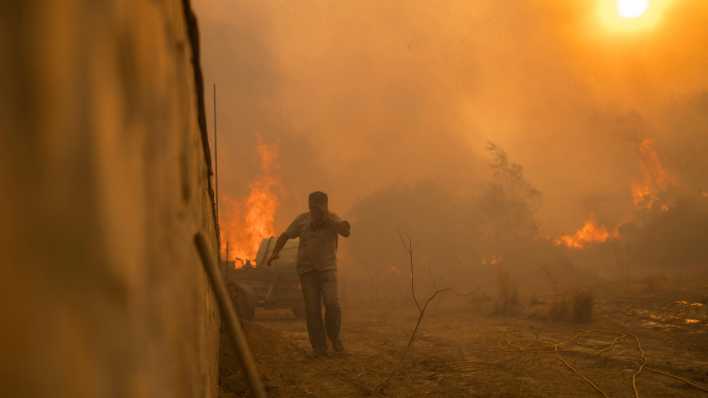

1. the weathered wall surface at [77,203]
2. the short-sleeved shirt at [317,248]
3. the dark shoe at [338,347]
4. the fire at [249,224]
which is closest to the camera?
the weathered wall surface at [77,203]

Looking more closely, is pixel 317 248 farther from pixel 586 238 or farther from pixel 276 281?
pixel 586 238

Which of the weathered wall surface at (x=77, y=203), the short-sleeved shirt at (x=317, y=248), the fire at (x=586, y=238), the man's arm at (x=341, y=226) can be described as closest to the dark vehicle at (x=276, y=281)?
the short-sleeved shirt at (x=317, y=248)

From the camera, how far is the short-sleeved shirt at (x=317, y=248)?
209 inches

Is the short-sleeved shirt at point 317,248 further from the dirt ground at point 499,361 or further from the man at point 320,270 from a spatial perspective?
the dirt ground at point 499,361

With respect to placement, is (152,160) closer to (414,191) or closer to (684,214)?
(414,191)

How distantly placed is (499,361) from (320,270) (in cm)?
Answer: 209

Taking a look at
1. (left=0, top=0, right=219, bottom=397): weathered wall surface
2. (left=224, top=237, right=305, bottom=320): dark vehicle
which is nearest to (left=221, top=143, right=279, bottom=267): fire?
(left=224, top=237, right=305, bottom=320): dark vehicle

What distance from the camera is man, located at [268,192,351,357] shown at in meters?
5.14

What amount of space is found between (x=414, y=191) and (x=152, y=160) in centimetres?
3917

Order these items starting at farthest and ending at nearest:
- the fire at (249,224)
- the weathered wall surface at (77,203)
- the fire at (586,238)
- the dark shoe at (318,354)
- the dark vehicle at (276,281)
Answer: the fire at (586,238) → the fire at (249,224) → the dark vehicle at (276,281) → the dark shoe at (318,354) → the weathered wall surface at (77,203)

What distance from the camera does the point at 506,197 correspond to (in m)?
40.3

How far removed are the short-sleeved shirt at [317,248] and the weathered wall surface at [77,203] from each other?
4.41 metres

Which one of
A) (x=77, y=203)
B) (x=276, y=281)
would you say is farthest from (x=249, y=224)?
(x=77, y=203)

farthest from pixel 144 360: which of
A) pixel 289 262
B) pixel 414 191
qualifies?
pixel 414 191
